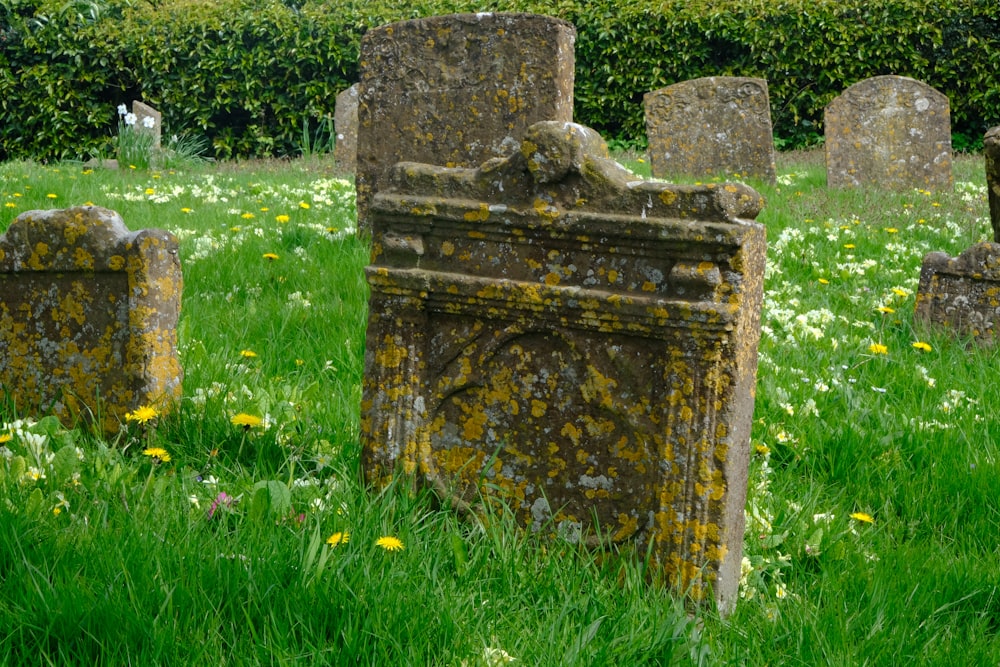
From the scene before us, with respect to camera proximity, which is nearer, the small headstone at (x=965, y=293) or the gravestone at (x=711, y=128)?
the small headstone at (x=965, y=293)

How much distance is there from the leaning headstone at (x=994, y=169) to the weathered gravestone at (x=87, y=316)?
460 centimetres

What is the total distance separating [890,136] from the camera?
10.8 metres

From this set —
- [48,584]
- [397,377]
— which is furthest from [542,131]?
[48,584]

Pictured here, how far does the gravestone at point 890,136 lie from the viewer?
35.1 feet

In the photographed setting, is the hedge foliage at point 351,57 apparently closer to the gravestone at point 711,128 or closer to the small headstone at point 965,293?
the gravestone at point 711,128

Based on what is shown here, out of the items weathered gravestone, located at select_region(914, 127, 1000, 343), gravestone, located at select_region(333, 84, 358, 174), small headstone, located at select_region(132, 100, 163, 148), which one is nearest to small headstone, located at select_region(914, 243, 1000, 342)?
Answer: weathered gravestone, located at select_region(914, 127, 1000, 343)

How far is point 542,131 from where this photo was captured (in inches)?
112

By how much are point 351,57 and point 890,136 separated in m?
8.44

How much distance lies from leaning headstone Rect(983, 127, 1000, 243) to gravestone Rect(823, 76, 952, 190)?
467 centimetres

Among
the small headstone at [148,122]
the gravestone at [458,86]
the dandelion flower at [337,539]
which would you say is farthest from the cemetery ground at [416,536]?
the small headstone at [148,122]

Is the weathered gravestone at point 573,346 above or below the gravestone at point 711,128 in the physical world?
below

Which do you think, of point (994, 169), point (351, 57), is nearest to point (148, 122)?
point (351, 57)

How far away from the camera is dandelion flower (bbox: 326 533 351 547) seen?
2.60m

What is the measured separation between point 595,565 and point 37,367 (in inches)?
89.0
